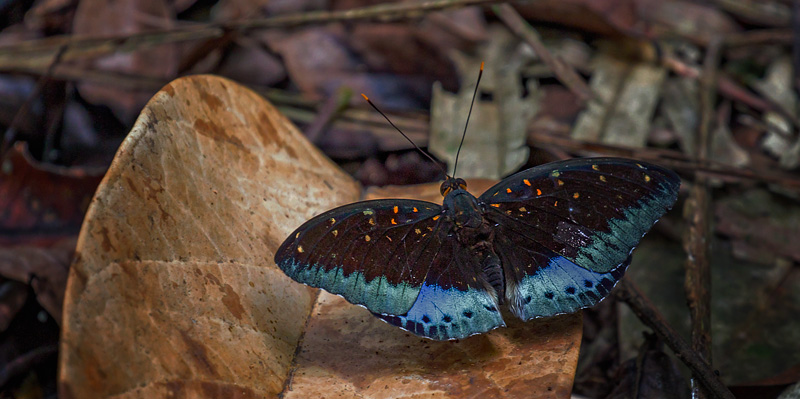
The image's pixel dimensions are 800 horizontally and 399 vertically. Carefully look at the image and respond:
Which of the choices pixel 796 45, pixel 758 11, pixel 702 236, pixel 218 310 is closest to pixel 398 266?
pixel 218 310

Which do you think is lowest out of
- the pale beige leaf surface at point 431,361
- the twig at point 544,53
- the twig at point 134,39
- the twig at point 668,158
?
the pale beige leaf surface at point 431,361

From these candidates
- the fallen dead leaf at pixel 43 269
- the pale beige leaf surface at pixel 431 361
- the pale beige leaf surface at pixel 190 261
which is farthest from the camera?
the fallen dead leaf at pixel 43 269

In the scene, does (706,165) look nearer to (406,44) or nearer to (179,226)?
(406,44)

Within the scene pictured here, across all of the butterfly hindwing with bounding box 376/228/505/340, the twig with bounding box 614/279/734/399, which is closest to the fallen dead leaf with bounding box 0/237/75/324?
the butterfly hindwing with bounding box 376/228/505/340

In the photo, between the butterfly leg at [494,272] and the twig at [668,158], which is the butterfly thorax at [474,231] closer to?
the butterfly leg at [494,272]

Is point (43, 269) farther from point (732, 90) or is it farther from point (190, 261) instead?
point (732, 90)

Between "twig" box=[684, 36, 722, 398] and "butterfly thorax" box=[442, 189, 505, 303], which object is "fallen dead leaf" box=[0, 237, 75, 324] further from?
"twig" box=[684, 36, 722, 398]

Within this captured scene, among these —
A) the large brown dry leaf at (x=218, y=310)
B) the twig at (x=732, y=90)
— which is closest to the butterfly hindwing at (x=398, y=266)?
the large brown dry leaf at (x=218, y=310)
